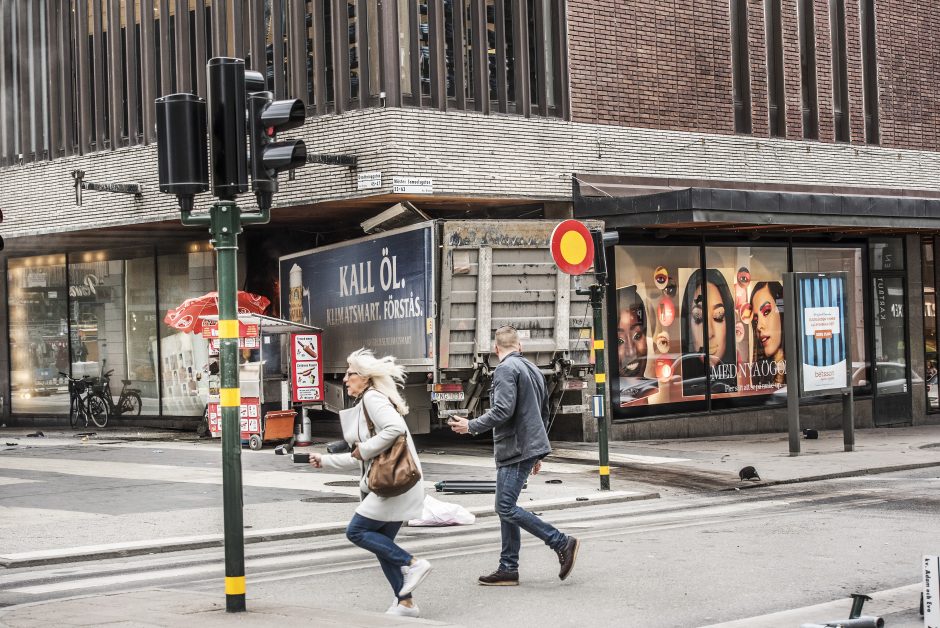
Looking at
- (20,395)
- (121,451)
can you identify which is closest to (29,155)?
(20,395)

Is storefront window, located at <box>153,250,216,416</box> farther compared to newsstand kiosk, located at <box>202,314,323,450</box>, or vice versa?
storefront window, located at <box>153,250,216,416</box>

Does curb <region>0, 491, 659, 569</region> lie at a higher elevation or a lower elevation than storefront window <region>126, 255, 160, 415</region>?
lower

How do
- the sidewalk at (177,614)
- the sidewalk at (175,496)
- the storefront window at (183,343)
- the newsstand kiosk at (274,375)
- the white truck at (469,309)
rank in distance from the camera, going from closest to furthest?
the sidewalk at (177,614)
the sidewalk at (175,496)
the white truck at (469,309)
the newsstand kiosk at (274,375)
the storefront window at (183,343)

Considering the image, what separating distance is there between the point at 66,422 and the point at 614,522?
18765mm

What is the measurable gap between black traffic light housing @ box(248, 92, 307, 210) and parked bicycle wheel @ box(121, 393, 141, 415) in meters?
20.2

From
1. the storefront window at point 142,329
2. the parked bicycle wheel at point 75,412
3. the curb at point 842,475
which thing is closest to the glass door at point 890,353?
the curb at point 842,475

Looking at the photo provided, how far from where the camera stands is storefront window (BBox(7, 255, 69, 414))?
2795cm

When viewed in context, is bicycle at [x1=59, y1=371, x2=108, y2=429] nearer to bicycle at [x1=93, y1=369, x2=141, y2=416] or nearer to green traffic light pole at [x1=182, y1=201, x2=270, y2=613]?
bicycle at [x1=93, y1=369, x2=141, y2=416]

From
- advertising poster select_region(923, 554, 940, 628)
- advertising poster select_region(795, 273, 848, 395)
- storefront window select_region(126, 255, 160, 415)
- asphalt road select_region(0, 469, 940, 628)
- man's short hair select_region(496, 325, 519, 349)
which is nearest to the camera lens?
advertising poster select_region(923, 554, 940, 628)

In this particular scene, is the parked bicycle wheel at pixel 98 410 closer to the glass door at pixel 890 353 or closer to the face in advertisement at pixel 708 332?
the face in advertisement at pixel 708 332

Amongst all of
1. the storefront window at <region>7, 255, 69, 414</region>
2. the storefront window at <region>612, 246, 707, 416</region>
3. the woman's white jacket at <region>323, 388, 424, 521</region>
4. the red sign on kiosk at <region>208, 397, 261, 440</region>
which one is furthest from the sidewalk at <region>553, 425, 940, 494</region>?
the storefront window at <region>7, 255, 69, 414</region>

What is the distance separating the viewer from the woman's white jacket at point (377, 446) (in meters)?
7.54

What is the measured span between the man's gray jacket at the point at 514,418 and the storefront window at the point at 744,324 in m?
14.1

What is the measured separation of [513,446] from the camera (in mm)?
8727
